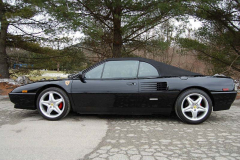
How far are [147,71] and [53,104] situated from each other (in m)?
2.00

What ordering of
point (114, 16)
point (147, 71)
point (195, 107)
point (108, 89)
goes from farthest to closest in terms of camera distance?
point (114, 16) < point (147, 71) < point (108, 89) < point (195, 107)

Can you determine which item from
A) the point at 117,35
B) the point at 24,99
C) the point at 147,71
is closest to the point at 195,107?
the point at 147,71

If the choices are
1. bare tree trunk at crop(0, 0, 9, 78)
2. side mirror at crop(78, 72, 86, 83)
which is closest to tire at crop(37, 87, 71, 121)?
side mirror at crop(78, 72, 86, 83)

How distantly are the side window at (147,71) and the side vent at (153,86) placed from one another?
0.64 ft

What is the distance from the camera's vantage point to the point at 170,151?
2527mm

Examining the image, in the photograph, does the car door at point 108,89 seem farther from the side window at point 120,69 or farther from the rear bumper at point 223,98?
the rear bumper at point 223,98

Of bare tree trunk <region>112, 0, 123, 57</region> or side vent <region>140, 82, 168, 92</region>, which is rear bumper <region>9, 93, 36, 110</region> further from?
bare tree trunk <region>112, 0, 123, 57</region>

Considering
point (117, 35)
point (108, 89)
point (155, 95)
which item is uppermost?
point (117, 35)

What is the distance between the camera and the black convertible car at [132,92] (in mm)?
3727

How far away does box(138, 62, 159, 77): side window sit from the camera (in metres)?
3.90

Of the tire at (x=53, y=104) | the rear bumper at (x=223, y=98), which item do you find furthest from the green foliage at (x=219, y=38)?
the tire at (x=53, y=104)

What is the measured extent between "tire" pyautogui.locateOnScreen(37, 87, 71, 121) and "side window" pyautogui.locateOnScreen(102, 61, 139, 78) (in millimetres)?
926

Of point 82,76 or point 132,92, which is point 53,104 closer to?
point 82,76

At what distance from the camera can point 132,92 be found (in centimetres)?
378
